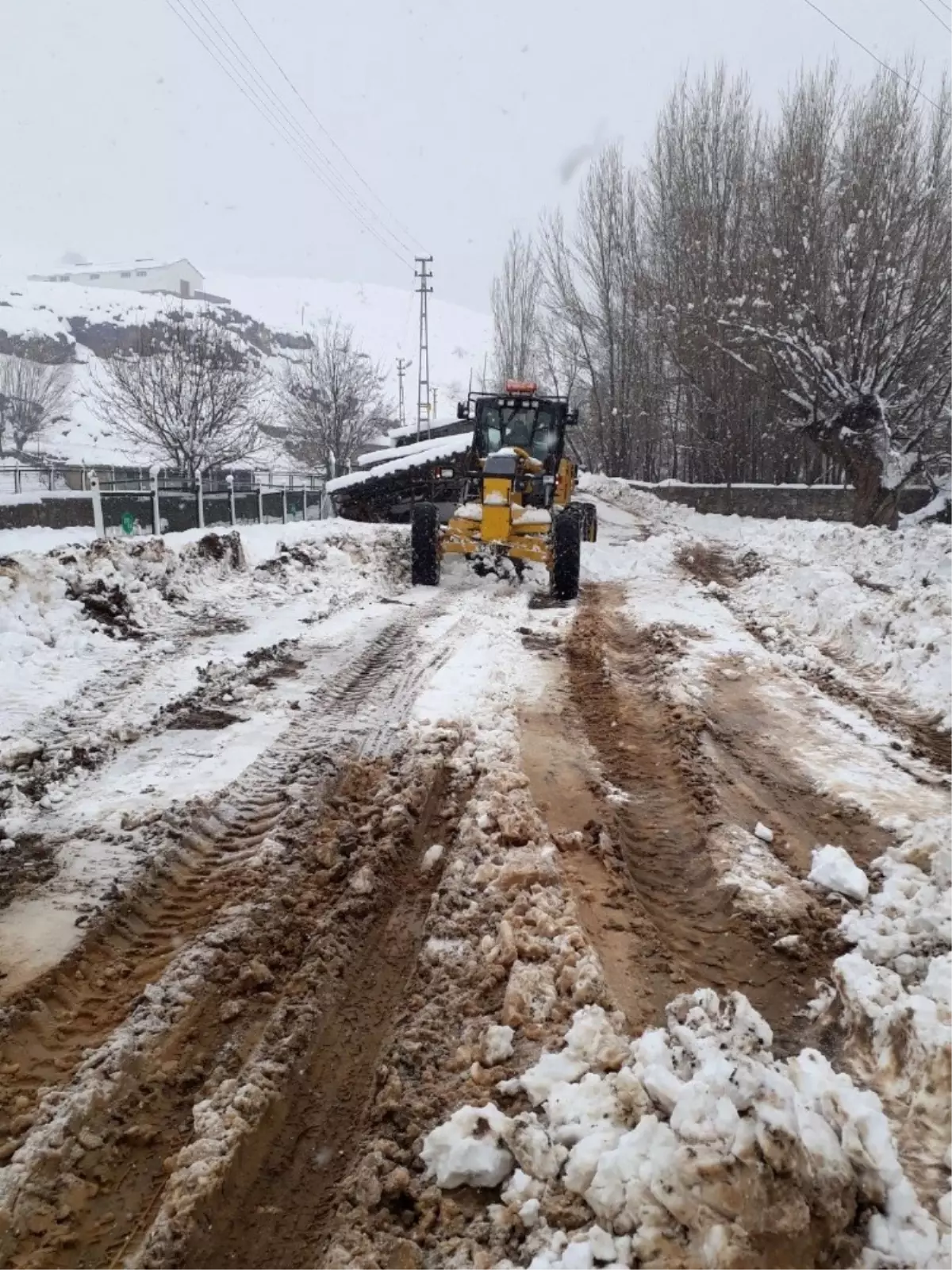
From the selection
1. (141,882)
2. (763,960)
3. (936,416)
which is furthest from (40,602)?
(936,416)

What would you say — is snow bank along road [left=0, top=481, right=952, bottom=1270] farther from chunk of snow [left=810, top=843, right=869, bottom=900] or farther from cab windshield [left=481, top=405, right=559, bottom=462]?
cab windshield [left=481, top=405, right=559, bottom=462]

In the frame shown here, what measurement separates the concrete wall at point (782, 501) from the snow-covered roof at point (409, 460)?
28.9ft

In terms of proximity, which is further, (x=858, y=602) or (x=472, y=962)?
(x=858, y=602)

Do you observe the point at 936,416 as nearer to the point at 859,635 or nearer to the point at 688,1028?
the point at 859,635

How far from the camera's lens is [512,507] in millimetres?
11086

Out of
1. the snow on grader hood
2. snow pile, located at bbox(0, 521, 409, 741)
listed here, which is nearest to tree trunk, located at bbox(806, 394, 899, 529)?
the snow on grader hood

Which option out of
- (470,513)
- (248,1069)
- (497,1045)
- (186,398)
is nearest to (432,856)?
(497,1045)

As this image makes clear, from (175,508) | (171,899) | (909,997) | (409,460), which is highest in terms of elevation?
(409,460)

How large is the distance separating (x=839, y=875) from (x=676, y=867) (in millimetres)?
711

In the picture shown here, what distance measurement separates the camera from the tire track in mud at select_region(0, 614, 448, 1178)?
255 cm

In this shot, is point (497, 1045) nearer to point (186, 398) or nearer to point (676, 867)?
point (676, 867)

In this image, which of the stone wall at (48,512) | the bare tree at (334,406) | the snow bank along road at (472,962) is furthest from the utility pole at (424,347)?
the snow bank along road at (472,962)

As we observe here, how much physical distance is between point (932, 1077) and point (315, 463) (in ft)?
131

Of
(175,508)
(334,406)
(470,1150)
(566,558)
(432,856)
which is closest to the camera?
(470,1150)
